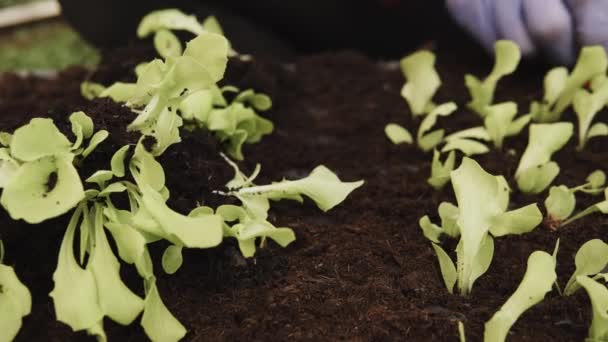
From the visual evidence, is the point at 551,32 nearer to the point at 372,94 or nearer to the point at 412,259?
the point at 372,94

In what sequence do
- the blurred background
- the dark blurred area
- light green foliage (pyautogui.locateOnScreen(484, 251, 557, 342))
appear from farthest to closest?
the blurred background < the dark blurred area < light green foliage (pyautogui.locateOnScreen(484, 251, 557, 342))

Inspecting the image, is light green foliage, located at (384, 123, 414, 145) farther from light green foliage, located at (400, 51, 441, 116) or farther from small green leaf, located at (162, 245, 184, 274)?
small green leaf, located at (162, 245, 184, 274)

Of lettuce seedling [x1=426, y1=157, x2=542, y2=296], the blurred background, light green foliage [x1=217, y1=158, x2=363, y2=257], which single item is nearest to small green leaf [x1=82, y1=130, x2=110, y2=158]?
light green foliage [x1=217, y1=158, x2=363, y2=257]

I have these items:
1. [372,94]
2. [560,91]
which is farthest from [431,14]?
[560,91]

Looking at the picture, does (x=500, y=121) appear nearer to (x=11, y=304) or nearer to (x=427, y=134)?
(x=427, y=134)

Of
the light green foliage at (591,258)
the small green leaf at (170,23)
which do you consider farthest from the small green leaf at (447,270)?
the small green leaf at (170,23)

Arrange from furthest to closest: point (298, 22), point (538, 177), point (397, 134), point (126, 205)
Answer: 1. point (298, 22)
2. point (397, 134)
3. point (538, 177)
4. point (126, 205)

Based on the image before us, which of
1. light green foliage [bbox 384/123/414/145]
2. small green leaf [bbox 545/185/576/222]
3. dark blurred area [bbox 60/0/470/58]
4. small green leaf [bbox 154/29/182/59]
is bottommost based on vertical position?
dark blurred area [bbox 60/0/470/58]

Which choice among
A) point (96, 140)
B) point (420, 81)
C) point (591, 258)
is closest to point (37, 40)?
point (420, 81)
